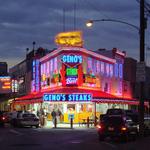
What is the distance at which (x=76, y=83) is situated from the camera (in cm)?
6334

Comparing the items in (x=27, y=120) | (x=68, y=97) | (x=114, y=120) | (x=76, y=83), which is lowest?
(x=27, y=120)

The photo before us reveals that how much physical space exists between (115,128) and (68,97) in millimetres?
29639

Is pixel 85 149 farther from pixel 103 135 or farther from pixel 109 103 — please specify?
pixel 109 103

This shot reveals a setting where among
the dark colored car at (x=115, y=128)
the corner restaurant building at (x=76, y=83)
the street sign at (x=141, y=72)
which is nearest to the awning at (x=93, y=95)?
the corner restaurant building at (x=76, y=83)

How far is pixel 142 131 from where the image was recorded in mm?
35375

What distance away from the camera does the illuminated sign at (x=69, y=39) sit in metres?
67.7

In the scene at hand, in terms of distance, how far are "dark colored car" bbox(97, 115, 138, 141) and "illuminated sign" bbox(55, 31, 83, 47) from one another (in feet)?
115

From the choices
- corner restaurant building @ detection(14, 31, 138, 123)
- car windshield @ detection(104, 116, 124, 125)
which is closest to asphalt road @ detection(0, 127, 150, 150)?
car windshield @ detection(104, 116, 124, 125)

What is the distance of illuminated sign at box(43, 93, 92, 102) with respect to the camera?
61312 mm

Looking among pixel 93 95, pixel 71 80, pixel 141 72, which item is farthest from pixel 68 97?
pixel 141 72

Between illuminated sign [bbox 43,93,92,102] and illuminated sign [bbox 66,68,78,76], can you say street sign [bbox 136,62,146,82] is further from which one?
illuminated sign [bbox 66,68,78,76]

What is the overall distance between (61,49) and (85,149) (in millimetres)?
40245

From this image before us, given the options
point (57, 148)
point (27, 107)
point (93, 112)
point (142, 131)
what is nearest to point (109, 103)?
point (93, 112)

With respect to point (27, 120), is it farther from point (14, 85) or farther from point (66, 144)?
point (14, 85)
